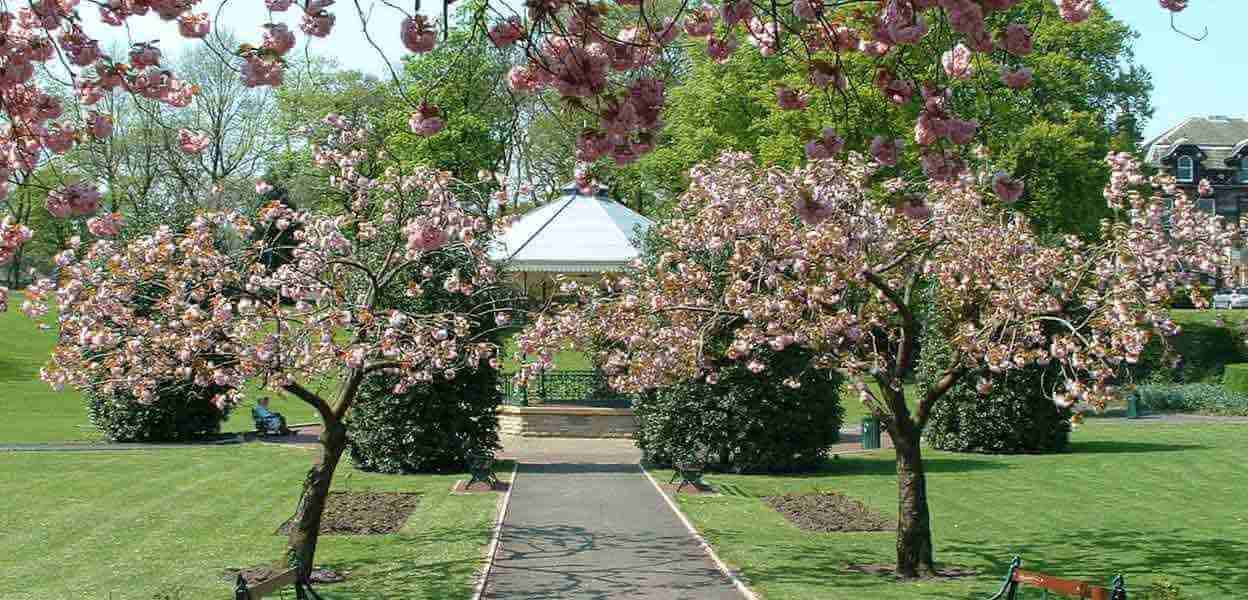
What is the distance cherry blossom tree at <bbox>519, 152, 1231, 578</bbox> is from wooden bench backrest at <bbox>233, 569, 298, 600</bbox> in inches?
219

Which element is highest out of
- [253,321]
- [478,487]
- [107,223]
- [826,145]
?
[826,145]

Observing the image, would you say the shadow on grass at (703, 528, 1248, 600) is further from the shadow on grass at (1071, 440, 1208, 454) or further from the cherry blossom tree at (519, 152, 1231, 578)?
the shadow on grass at (1071, 440, 1208, 454)

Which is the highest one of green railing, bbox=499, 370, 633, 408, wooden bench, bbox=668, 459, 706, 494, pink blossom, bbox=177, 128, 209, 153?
pink blossom, bbox=177, 128, 209, 153

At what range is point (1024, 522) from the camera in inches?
672

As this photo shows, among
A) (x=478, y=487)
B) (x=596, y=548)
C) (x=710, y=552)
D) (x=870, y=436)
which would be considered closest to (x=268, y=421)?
(x=478, y=487)

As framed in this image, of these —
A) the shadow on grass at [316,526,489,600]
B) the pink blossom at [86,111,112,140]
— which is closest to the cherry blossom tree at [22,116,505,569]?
the shadow on grass at [316,526,489,600]

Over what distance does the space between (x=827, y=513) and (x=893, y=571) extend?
4.17 m

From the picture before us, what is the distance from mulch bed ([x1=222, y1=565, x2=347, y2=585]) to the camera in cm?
1270

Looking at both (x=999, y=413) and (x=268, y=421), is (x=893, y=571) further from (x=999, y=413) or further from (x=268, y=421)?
(x=268, y=421)

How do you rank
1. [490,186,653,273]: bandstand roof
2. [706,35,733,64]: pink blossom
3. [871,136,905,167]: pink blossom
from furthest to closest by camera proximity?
[490,186,653,273]: bandstand roof < [871,136,905,167]: pink blossom < [706,35,733,64]: pink blossom

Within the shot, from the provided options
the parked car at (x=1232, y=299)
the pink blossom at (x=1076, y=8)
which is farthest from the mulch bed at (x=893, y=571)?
the parked car at (x=1232, y=299)

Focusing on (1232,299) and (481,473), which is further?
(1232,299)

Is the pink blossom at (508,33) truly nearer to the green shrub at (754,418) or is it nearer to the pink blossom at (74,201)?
the pink blossom at (74,201)

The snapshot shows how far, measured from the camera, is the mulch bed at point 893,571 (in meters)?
13.2
